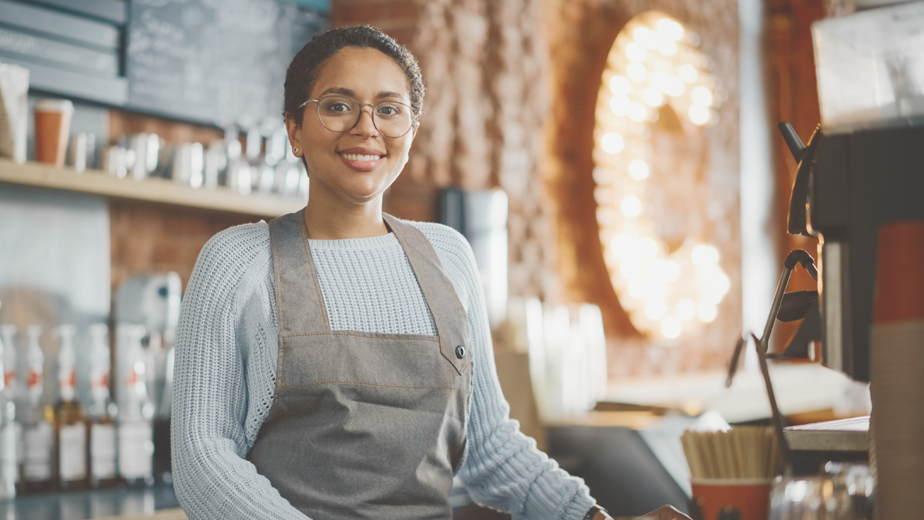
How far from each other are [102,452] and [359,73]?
1.26 meters

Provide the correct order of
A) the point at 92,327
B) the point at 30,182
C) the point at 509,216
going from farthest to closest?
the point at 509,216 < the point at 92,327 < the point at 30,182

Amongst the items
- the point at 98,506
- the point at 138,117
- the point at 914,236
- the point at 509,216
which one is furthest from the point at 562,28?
the point at 914,236

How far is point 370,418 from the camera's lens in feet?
4.18

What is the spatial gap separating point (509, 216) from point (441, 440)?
200 cm

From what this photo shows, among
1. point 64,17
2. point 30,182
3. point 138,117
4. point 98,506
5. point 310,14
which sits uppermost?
point 310,14

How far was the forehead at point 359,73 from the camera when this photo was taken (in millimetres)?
1354

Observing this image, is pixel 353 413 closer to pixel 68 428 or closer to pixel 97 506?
pixel 97 506

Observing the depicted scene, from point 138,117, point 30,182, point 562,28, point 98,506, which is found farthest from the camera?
point 562,28

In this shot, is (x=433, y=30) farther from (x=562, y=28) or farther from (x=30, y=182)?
(x=30, y=182)

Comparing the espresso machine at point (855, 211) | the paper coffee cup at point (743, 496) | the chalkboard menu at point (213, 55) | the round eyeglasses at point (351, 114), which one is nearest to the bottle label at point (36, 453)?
the chalkboard menu at point (213, 55)

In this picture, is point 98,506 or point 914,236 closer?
point 914,236

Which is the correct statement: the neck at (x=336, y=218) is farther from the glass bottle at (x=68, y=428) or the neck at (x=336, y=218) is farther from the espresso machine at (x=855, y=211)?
the glass bottle at (x=68, y=428)

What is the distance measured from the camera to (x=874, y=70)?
3.04ft

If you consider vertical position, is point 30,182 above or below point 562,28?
below
